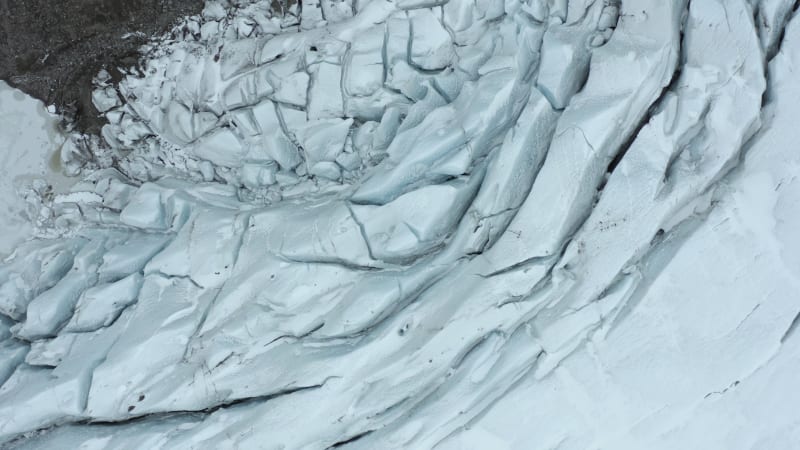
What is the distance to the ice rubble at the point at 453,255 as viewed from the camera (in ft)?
4.92

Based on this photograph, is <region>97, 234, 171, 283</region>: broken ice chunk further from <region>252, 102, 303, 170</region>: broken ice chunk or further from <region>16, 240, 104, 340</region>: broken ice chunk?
<region>252, 102, 303, 170</region>: broken ice chunk

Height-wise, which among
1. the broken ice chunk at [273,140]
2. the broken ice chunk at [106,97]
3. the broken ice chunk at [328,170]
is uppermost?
the broken ice chunk at [106,97]

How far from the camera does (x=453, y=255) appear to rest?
158 centimetres

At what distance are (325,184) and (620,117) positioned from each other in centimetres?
83

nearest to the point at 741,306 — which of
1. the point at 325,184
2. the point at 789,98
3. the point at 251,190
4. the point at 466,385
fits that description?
the point at 789,98

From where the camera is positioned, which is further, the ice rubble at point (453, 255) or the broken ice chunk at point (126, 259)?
the broken ice chunk at point (126, 259)

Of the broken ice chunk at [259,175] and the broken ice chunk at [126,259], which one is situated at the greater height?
the broken ice chunk at [259,175]

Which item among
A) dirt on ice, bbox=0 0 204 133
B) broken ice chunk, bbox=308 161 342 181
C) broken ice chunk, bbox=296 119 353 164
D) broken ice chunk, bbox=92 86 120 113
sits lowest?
broken ice chunk, bbox=308 161 342 181

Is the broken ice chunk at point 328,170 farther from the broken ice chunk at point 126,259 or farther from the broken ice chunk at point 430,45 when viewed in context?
the broken ice chunk at point 126,259

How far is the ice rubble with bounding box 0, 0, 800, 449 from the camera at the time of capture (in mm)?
1500

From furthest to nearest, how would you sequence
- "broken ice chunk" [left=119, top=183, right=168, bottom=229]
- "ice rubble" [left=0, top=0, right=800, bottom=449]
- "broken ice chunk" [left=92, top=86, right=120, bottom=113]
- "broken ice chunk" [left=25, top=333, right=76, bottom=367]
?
"broken ice chunk" [left=92, top=86, right=120, bottom=113], "broken ice chunk" [left=119, top=183, right=168, bottom=229], "broken ice chunk" [left=25, top=333, right=76, bottom=367], "ice rubble" [left=0, top=0, right=800, bottom=449]

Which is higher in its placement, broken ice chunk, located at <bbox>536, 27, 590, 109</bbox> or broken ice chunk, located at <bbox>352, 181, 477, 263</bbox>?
broken ice chunk, located at <bbox>536, 27, 590, 109</bbox>

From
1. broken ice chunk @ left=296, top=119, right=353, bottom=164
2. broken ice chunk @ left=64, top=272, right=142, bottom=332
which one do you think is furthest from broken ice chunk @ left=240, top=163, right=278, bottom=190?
broken ice chunk @ left=64, top=272, right=142, bottom=332

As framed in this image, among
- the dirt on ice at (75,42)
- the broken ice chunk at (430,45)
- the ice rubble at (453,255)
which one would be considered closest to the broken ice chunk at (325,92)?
the ice rubble at (453,255)
